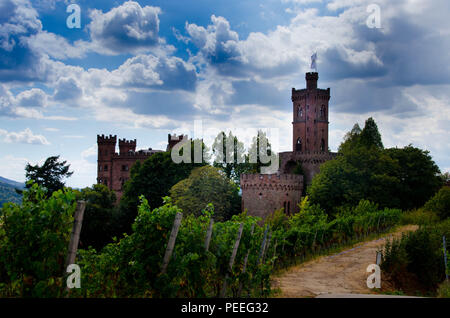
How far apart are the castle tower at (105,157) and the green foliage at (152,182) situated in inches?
945

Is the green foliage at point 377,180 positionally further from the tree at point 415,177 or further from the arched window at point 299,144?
the arched window at point 299,144

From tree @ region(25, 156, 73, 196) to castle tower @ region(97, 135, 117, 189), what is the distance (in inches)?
679

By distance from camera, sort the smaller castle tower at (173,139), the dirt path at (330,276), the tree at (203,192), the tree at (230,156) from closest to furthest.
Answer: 1. the dirt path at (330,276)
2. the tree at (203,192)
3. the tree at (230,156)
4. the smaller castle tower at (173,139)

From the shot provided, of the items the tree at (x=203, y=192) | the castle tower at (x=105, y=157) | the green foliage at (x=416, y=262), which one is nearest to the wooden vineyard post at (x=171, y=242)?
the green foliage at (x=416, y=262)

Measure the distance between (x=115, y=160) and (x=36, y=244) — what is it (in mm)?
67663

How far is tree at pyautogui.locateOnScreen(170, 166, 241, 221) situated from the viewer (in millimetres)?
42125

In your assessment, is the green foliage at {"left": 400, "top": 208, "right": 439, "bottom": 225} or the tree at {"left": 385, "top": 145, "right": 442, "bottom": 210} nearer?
the green foliage at {"left": 400, "top": 208, "right": 439, "bottom": 225}

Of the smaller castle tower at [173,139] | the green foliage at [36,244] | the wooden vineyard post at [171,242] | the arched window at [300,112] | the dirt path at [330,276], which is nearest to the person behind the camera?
the green foliage at [36,244]

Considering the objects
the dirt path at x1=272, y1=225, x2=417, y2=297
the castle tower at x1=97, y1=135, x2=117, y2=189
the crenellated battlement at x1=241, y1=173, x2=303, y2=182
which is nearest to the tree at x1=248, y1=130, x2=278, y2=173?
the crenellated battlement at x1=241, y1=173, x2=303, y2=182

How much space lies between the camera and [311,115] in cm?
6112

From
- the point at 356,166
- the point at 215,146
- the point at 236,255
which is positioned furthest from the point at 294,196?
the point at 236,255

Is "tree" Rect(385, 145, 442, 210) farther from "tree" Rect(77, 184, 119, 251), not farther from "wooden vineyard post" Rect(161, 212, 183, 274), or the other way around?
"wooden vineyard post" Rect(161, 212, 183, 274)

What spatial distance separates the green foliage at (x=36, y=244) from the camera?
7.15 m
